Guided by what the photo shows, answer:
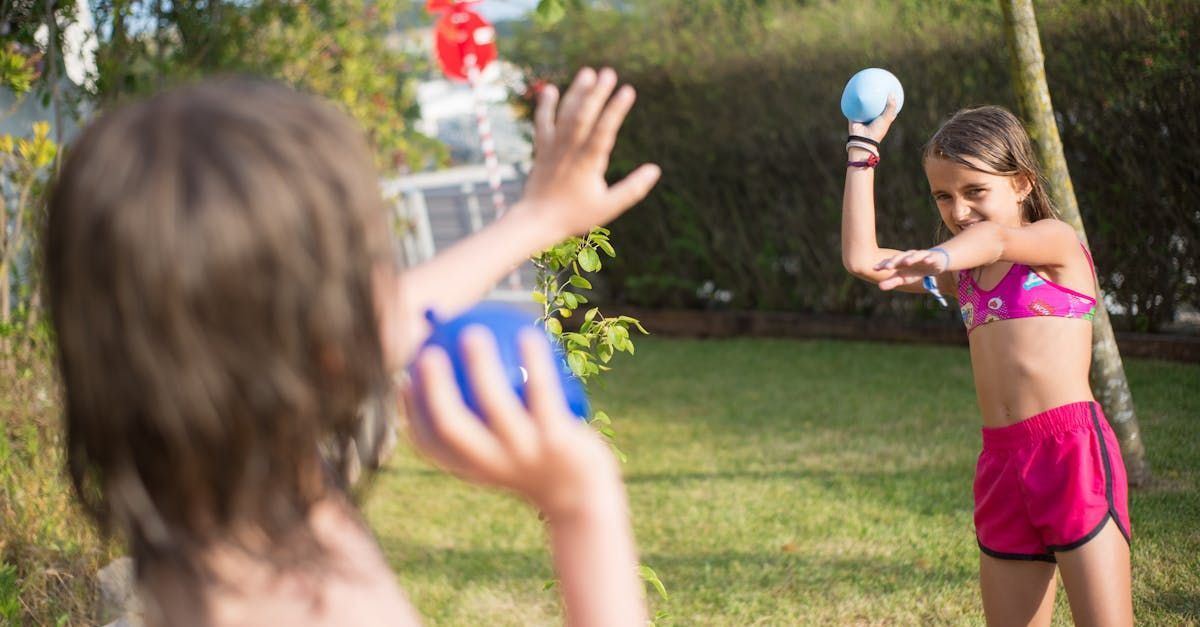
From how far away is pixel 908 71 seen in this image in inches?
306

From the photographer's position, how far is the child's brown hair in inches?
33.5

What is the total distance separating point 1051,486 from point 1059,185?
218 centimetres

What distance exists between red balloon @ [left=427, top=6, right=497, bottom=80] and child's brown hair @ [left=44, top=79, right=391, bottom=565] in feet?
33.5

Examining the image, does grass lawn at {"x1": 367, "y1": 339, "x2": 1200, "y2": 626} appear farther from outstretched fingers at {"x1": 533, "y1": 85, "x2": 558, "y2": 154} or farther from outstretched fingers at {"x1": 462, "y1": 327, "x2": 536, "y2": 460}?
outstretched fingers at {"x1": 462, "y1": 327, "x2": 536, "y2": 460}

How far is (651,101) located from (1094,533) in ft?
25.7

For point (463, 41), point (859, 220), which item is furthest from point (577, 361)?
point (463, 41)

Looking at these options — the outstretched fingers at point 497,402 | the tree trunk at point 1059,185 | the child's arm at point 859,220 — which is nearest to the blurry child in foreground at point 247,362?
the outstretched fingers at point 497,402

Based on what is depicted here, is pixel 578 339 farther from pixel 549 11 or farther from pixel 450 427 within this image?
pixel 450 427

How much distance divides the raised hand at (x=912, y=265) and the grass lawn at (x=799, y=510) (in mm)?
1592

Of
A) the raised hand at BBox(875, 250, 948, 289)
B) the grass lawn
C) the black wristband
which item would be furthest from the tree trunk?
the raised hand at BBox(875, 250, 948, 289)

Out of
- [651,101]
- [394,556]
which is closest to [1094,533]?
[394,556]

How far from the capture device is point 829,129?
27.9 feet

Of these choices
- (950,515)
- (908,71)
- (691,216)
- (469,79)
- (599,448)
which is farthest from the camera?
(469,79)

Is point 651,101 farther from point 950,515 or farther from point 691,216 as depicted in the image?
point 950,515
